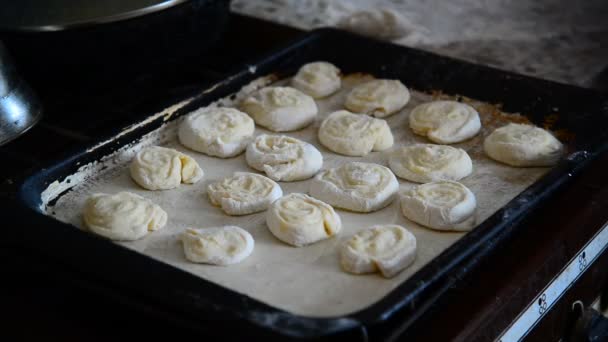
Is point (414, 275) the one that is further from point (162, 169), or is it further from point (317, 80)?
point (317, 80)

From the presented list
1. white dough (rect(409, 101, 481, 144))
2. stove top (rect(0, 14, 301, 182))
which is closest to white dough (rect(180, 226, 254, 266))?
stove top (rect(0, 14, 301, 182))

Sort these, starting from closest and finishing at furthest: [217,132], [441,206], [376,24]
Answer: [441,206] < [217,132] < [376,24]

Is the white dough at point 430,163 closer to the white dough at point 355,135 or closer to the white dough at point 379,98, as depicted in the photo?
the white dough at point 355,135

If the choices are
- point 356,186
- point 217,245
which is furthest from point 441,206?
point 217,245

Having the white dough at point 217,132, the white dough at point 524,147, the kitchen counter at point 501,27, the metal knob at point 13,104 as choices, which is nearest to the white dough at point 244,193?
the white dough at point 217,132

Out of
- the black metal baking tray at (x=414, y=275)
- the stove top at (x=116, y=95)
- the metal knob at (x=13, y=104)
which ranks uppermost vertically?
the metal knob at (x=13, y=104)

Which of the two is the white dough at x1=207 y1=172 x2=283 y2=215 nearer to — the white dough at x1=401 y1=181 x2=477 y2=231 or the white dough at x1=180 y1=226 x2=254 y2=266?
the white dough at x1=180 y1=226 x2=254 y2=266
